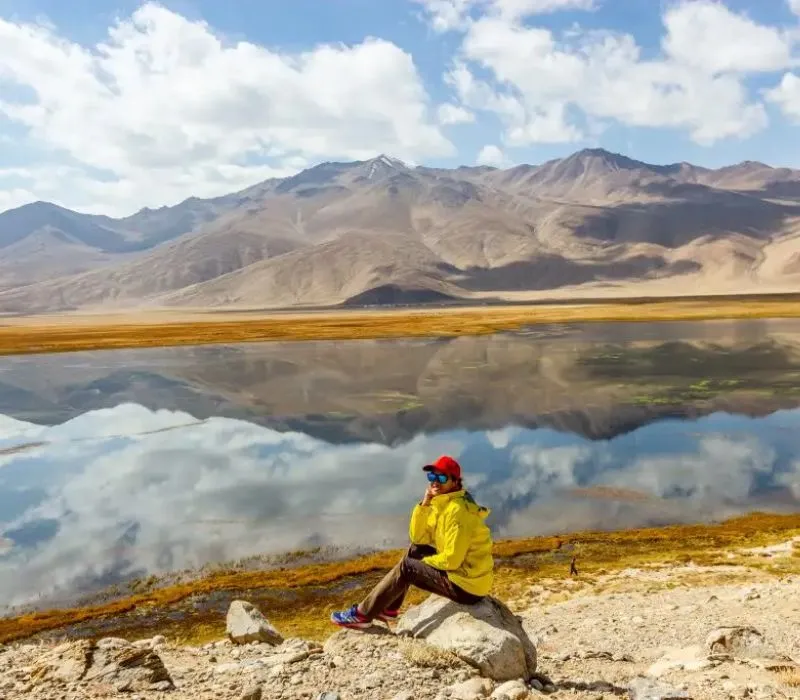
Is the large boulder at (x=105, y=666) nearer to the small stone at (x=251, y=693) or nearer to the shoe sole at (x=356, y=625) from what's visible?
the small stone at (x=251, y=693)

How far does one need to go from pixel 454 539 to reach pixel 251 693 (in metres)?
2.66

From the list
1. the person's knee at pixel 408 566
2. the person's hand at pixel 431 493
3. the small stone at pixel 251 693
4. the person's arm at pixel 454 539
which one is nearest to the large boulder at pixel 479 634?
the person's knee at pixel 408 566

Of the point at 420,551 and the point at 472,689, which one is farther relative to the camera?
the point at 420,551

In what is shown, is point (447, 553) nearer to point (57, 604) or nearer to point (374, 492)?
point (57, 604)

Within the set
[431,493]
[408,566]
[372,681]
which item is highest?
[431,493]

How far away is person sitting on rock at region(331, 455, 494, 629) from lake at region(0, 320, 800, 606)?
9652 mm

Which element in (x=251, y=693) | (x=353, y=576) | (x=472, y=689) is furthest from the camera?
(x=353, y=576)

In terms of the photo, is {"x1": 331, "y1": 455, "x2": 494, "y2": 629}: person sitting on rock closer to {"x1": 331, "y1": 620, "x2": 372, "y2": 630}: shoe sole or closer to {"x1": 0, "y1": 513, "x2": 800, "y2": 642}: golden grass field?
{"x1": 331, "y1": 620, "x2": 372, "y2": 630}: shoe sole

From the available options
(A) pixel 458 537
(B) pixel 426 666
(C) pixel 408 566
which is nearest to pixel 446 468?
(A) pixel 458 537

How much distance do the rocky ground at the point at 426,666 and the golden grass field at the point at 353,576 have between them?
11.4ft

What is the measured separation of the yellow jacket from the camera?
7.60 meters

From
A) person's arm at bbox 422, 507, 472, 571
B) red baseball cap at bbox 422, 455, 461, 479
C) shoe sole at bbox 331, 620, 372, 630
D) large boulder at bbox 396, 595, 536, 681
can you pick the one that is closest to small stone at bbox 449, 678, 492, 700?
large boulder at bbox 396, 595, 536, 681

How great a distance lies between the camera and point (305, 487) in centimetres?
2262

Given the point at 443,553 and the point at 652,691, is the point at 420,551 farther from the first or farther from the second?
the point at 652,691
